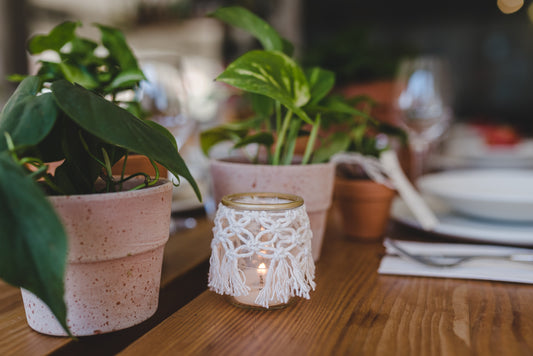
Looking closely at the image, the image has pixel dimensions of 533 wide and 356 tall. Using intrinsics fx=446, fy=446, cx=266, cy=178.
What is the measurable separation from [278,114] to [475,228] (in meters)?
0.33

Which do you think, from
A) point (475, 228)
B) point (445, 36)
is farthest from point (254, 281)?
point (445, 36)

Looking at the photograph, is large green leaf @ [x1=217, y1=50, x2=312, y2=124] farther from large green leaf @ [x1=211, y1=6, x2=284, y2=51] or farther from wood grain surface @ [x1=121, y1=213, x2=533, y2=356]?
wood grain surface @ [x1=121, y1=213, x2=533, y2=356]

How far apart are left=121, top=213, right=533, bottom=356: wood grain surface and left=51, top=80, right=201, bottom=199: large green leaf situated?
0.13 m

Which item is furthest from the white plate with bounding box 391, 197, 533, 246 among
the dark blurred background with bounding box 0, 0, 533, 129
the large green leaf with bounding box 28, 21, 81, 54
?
the dark blurred background with bounding box 0, 0, 533, 129

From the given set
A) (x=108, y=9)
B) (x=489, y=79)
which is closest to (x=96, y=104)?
(x=108, y=9)

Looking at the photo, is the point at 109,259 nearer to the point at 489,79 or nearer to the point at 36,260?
the point at 36,260

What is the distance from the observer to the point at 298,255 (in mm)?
370

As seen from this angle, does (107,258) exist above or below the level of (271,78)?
below

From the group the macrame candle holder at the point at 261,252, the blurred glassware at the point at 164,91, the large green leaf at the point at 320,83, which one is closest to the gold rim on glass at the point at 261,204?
the macrame candle holder at the point at 261,252

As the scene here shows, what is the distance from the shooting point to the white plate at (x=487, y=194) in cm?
60

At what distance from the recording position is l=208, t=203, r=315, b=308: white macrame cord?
0.36 m

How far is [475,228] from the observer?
625 millimetres

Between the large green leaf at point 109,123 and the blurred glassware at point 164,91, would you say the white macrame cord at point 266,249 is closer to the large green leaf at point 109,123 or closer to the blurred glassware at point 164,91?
the large green leaf at point 109,123

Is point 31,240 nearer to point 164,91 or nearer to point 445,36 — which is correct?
point 164,91
